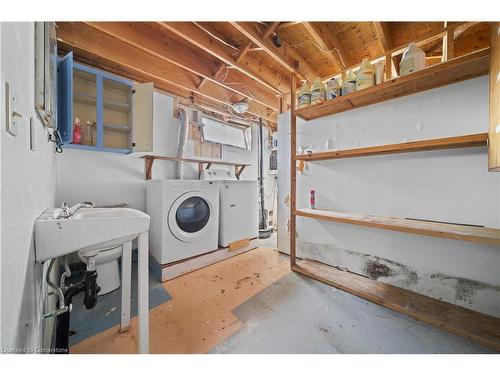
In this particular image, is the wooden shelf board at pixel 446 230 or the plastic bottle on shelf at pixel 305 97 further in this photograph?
the plastic bottle on shelf at pixel 305 97

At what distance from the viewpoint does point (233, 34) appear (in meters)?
Result: 1.65

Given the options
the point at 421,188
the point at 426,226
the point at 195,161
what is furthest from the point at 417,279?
the point at 195,161

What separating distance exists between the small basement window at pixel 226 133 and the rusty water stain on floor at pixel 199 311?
1692mm

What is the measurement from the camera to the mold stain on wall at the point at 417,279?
1183 millimetres

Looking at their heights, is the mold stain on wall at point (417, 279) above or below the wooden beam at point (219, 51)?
below

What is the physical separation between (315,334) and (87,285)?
1.24 m

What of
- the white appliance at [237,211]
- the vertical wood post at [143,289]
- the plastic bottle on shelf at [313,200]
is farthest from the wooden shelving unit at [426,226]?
the vertical wood post at [143,289]

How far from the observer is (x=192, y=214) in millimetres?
1971

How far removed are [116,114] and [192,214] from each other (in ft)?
4.09

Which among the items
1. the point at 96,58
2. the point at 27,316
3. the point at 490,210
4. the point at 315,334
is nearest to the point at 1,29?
the point at 27,316

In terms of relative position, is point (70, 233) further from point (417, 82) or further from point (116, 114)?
point (417, 82)

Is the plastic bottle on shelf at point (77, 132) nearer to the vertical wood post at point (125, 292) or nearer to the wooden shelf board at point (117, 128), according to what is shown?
the wooden shelf board at point (117, 128)

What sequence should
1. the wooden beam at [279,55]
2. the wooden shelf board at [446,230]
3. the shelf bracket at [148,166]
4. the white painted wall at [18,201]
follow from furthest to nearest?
the shelf bracket at [148,166], the wooden beam at [279,55], the wooden shelf board at [446,230], the white painted wall at [18,201]

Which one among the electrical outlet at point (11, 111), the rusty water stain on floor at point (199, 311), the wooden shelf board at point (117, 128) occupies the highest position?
the wooden shelf board at point (117, 128)
